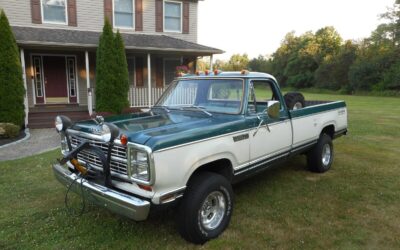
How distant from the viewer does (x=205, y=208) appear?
3.67 m

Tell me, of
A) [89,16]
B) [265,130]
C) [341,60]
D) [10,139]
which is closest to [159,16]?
[89,16]

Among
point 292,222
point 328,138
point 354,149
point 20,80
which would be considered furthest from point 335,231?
point 20,80

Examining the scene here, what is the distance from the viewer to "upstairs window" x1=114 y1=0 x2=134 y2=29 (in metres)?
14.8

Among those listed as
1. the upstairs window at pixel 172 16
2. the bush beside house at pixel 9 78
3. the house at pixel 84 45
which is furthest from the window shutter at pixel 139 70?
the bush beside house at pixel 9 78

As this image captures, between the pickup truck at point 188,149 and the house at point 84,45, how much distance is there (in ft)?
29.8

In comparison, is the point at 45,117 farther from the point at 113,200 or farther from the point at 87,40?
the point at 113,200

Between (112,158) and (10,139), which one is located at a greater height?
(112,158)

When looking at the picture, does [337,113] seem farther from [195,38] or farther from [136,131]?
[195,38]

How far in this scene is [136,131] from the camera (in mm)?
3393

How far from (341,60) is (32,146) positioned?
4256 cm

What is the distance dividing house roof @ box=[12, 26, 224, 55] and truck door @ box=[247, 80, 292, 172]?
9.30m

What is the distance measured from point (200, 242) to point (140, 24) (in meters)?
13.7

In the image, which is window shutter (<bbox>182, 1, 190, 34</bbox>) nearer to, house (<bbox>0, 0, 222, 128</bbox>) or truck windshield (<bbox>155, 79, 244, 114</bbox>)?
house (<bbox>0, 0, 222, 128</bbox>)

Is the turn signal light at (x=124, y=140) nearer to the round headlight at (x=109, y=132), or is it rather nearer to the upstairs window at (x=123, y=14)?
the round headlight at (x=109, y=132)
